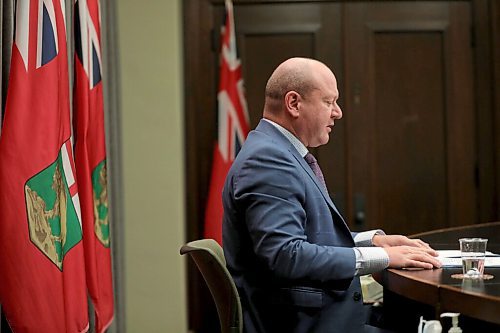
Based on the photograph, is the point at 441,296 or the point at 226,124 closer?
the point at 441,296

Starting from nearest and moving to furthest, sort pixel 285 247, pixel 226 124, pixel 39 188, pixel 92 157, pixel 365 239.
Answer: pixel 285 247
pixel 365 239
pixel 39 188
pixel 92 157
pixel 226 124

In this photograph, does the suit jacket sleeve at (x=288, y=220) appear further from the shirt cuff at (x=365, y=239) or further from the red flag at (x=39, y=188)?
the red flag at (x=39, y=188)

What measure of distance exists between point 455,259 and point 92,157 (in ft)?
5.64

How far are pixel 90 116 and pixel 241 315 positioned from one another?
1502 millimetres

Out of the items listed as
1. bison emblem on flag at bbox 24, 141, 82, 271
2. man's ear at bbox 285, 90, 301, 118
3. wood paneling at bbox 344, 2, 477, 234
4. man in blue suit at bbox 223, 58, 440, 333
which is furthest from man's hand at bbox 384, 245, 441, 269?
wood paneling at bbox 344, 2, 477, 234

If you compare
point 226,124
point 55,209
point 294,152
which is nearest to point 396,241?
point 294,152

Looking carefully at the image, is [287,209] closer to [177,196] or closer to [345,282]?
[345,282]

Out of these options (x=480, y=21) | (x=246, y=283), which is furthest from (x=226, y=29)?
(x=246, y=283)

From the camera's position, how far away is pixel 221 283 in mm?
2291

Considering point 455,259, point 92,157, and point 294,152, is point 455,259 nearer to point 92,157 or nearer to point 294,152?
point 294,152

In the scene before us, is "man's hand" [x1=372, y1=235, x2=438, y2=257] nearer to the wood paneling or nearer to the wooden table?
the wooden table

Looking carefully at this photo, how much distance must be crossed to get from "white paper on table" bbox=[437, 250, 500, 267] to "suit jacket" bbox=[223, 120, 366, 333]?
0.26 metres

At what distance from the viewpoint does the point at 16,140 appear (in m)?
2.80

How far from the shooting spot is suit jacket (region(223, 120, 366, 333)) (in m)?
2.23
